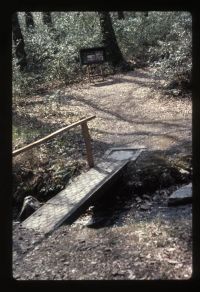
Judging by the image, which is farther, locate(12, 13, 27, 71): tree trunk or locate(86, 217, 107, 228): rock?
locate(12, 13, 27, 71): tree trunk

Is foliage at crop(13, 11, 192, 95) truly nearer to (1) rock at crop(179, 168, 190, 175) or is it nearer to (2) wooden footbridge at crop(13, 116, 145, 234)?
(2) wooden footbridge at crop(13, 116, 145, 234)

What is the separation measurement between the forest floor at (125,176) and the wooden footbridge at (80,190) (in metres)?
0.20

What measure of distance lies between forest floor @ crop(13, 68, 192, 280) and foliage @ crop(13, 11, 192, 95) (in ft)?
4.21

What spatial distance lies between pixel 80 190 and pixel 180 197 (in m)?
1.77

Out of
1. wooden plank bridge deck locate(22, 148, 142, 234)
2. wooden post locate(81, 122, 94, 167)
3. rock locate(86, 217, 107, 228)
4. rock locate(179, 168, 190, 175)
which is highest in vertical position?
wooden post locate(81, 122, 94, 167)

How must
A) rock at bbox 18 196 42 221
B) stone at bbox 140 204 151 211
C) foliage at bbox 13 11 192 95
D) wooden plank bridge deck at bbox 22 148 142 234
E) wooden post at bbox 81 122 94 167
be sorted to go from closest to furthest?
wooden plank bridge deck at bbox 22 148 142 234 → stone at bbox 140 204 151 211 → rock at bbox 18 196 42 221 → wooden post at bbox 81 122 94 167 → foliage at bbox 13 11 192 95

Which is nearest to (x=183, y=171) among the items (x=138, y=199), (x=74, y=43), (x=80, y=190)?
(x=138, y=199)

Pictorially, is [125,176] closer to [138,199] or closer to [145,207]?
[138,199]

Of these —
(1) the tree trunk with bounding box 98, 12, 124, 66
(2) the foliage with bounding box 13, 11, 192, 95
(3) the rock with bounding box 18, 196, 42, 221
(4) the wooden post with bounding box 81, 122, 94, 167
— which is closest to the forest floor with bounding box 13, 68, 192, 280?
(4) the wooden post with bounding box 81, 122, 94, 167

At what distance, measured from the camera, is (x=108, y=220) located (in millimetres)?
8023

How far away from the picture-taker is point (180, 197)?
25.5ft

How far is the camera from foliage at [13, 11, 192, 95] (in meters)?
17.6

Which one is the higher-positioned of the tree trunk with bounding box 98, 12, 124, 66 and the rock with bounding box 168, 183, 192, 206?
the tree trunk with bounding box 98, 12, 124, 66
